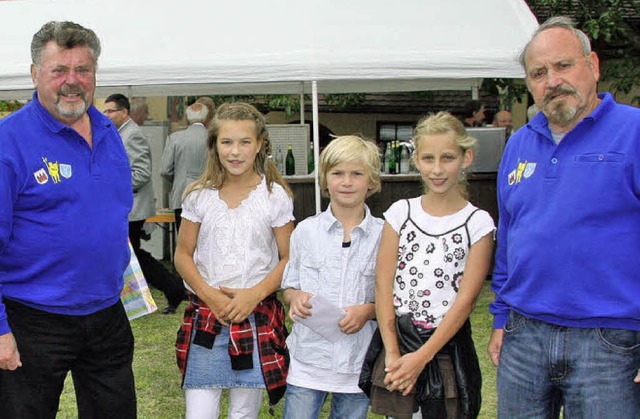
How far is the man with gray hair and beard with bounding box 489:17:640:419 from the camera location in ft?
7.33

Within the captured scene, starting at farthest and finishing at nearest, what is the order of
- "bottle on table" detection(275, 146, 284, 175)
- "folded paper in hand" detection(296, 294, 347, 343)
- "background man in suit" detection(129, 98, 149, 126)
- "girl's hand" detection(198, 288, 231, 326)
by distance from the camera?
"background man in suit" detection(129, 98, 149, 126) → "bottle on table" detection(275, 146, 284, 175) → "girl's hand" detection(198, 288, 231, 326) → "folded paper in hand" detection(296, 294, 347, 343)

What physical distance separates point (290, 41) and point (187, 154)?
2133 millimetres

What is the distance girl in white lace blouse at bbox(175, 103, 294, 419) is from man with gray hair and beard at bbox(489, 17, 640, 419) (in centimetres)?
108

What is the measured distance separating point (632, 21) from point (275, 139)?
7303 millimetres

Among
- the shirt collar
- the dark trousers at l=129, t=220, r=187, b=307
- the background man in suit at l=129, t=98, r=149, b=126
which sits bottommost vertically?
the dark trousers at l=129, t=220, r=187, b=307

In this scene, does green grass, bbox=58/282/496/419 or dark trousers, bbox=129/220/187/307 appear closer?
green grass, bbox=58/282/496/419

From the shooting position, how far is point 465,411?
2.77 metres

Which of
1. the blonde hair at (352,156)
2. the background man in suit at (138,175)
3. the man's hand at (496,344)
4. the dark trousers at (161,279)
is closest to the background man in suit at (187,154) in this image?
the background man in suit at (138,175)

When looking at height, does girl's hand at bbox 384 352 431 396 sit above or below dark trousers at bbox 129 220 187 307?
above

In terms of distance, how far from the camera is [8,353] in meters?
2.50

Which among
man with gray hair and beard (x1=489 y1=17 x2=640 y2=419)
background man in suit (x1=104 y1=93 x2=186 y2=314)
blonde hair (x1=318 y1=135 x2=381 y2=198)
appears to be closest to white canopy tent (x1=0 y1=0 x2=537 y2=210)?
background man in suit (x1=104 y1=93 x2=186 y2=314)

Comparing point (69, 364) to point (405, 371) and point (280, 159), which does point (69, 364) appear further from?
point (280, 159)

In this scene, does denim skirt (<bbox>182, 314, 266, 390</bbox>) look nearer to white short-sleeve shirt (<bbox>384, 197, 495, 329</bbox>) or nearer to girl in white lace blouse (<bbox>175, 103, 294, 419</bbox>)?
girl in white lace blouse (<bbox>175, 103, 294, 419</bbox>)

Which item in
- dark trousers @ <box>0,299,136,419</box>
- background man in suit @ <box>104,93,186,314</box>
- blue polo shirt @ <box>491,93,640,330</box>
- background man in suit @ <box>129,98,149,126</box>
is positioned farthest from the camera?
background man in suit @ <box>129,98,149,126</box>
